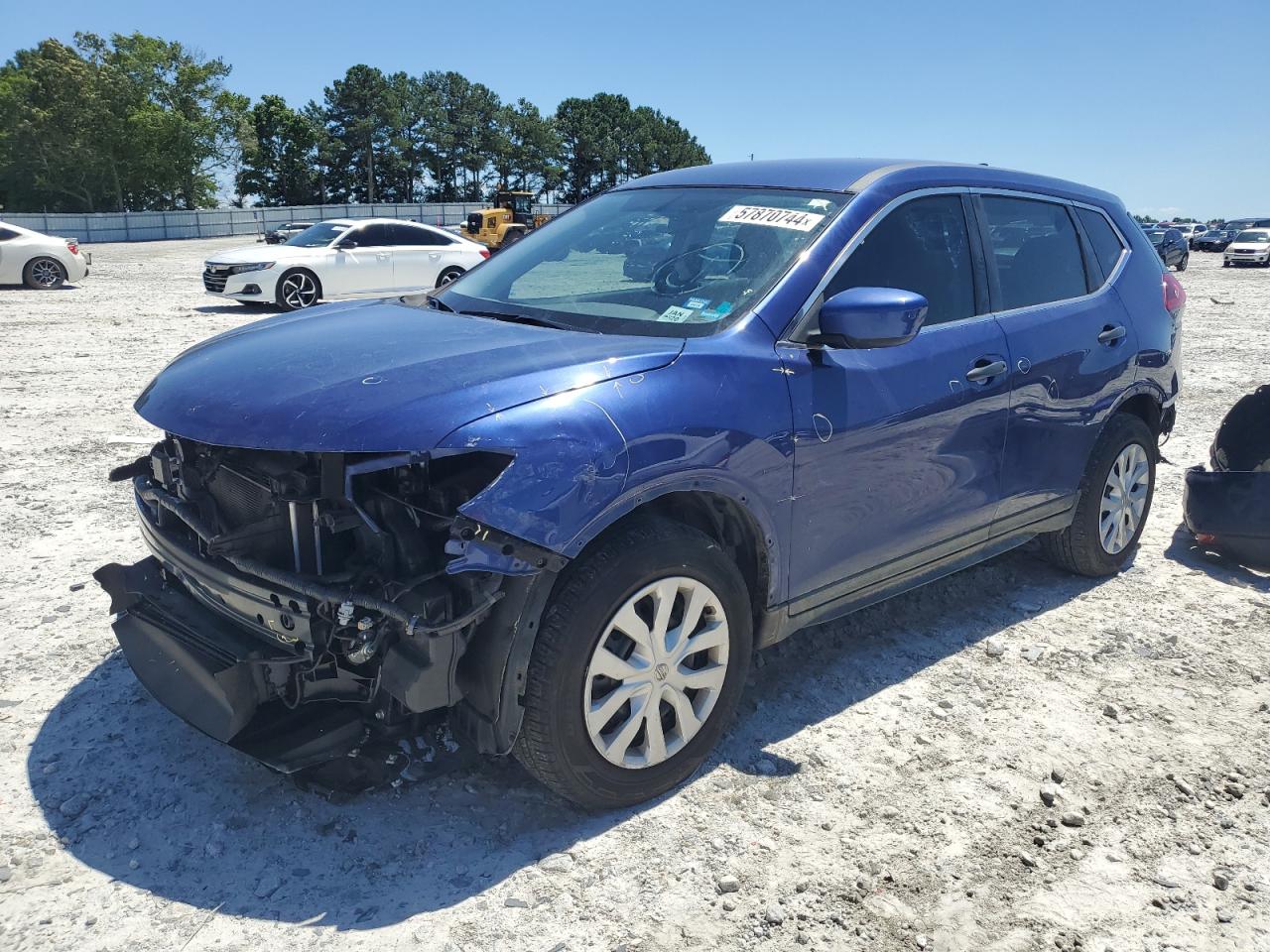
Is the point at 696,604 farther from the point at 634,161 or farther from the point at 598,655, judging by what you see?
the point at 634,161

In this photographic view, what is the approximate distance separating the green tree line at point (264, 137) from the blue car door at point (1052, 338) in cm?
7005

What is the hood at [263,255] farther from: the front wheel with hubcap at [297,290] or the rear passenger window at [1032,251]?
the rear passenger window at [1032,251]

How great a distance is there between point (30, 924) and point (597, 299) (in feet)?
8.02

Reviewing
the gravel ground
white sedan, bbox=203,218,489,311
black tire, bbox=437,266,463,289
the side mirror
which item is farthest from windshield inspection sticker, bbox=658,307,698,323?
black tire, bbox=437,266,463,289

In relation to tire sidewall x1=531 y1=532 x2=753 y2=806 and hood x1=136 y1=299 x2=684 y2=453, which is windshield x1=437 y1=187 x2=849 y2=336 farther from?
tire sidewall x1=531 y1=532 x2=753 y2=806

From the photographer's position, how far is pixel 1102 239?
4.77m

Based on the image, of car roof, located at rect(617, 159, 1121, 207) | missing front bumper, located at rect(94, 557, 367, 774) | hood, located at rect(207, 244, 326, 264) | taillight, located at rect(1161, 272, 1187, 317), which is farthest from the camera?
hood, located at rect(207, 244, 326, 264)

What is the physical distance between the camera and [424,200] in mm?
95312

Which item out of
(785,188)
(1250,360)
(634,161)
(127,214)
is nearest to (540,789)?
(785,188)

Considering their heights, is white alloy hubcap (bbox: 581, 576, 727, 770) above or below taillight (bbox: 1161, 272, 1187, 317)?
below

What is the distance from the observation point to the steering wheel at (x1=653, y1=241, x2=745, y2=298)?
340 centimetres

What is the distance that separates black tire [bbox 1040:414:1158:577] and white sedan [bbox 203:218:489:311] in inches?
487

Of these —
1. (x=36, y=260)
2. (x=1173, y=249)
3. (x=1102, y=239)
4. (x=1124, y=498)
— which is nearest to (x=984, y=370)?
(x=1102, y=239)

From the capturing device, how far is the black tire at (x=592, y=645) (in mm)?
2674
